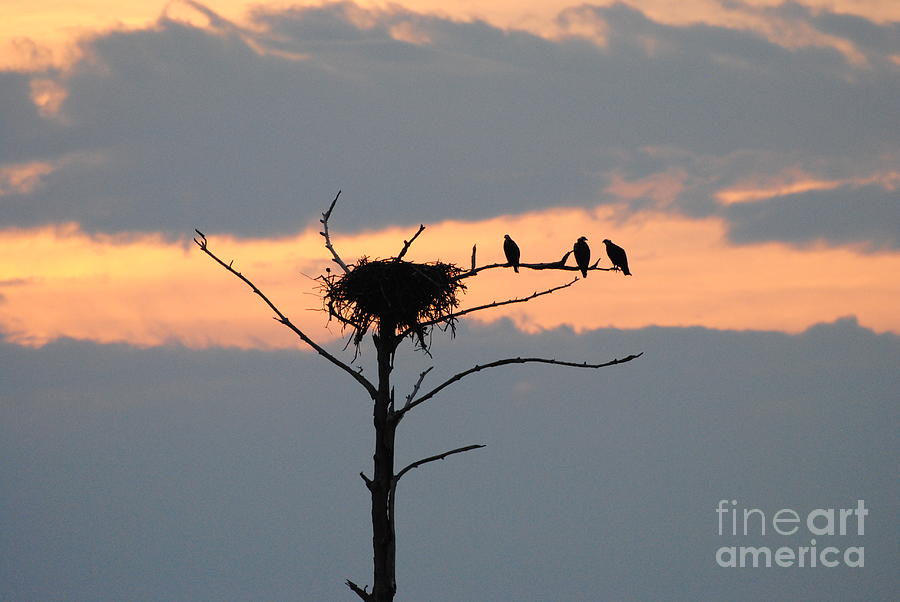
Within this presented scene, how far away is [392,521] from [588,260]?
11240 millimetres

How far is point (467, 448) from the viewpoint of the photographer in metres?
10.2

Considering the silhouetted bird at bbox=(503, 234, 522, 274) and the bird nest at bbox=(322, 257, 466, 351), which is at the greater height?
the silhouetted bird at bbox=(503, 234, 522, 274)

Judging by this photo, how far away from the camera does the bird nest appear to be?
12.1 m

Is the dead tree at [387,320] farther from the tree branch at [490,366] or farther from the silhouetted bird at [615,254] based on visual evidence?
the silhouetted bird at [615,254]

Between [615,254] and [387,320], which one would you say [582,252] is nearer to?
[615,254]

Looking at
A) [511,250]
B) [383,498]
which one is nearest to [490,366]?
[383,498]

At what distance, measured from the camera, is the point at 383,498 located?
1005 centimetres

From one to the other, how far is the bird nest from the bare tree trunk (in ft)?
5.79

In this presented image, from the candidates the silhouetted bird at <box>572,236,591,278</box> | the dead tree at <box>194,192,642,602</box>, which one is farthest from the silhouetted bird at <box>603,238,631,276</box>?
the dead tree at <box>194,192,642,602</box>

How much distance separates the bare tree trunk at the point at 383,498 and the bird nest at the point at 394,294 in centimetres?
177

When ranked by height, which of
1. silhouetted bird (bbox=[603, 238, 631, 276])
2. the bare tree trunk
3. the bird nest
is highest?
silhouetted bird (bbox=[603, 238, 631, 276])

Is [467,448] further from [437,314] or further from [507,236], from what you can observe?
[507,236]

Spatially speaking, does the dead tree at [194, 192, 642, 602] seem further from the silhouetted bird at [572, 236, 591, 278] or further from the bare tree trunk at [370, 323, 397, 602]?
the silhouetted bird at [572, 236, 591, 278]

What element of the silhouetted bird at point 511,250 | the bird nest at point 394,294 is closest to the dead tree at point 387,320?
the bird nest at point 394,294
